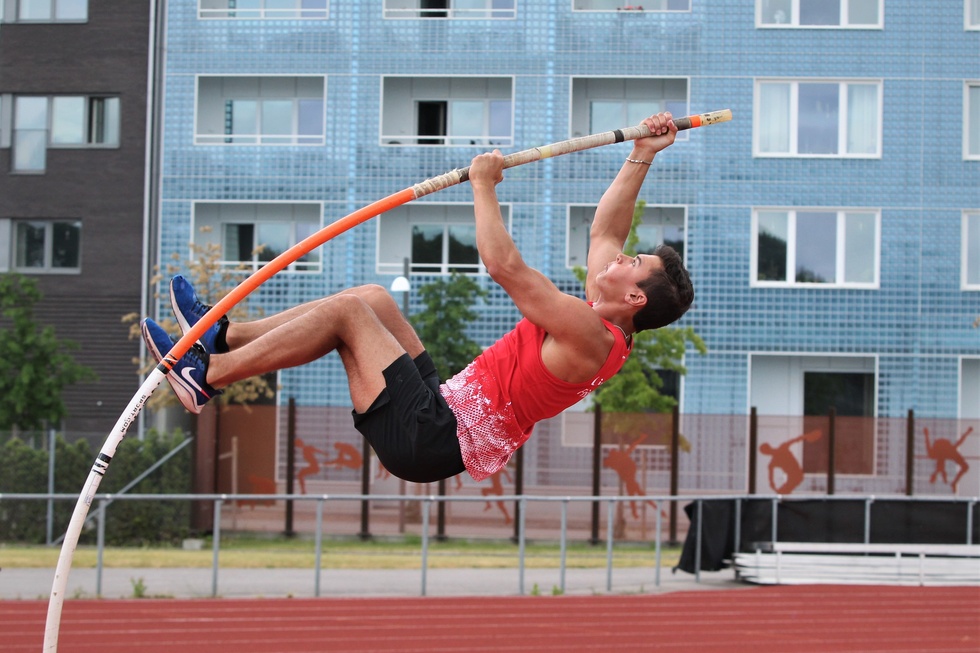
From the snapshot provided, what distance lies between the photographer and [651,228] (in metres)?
21.7

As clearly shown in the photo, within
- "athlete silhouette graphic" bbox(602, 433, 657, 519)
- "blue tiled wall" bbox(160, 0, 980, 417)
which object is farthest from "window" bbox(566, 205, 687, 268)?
"athlete silhouette graphic" bbox(602, 433, 657, 519)

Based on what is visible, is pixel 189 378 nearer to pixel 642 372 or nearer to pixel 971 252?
pixel 642 372

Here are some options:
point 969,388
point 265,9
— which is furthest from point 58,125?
point 969,388

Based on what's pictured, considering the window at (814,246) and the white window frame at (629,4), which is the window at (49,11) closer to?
the white window frame at (629,4)

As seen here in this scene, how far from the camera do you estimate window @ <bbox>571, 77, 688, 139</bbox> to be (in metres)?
21.5

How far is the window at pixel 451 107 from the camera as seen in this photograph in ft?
71.8

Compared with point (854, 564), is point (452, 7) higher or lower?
higher

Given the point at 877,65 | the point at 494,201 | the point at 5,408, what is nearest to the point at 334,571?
the point at 5,408

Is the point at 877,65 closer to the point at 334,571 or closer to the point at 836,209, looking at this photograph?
the point at 836,209

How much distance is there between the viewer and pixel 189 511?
50.8 feet

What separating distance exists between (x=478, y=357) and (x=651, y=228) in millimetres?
17314

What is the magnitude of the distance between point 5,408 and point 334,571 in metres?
8.26

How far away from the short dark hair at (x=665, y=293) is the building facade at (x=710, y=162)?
15900mm

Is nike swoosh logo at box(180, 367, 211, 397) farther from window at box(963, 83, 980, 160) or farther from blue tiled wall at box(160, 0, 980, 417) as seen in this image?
window at box(963, 83, 980, 160)
